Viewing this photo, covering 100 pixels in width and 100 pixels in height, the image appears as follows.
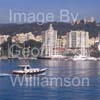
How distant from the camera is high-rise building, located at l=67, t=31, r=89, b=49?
33.4m

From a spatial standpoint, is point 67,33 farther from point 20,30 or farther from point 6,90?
point 6,90

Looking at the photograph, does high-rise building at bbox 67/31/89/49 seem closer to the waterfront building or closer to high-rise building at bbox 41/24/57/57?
high-rise building at bbox 41/24/57/57

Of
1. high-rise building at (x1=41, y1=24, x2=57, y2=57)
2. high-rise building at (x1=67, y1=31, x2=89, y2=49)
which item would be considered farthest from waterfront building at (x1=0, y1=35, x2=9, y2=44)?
high-rise building at (x1=67, y1=31, x2=89, y2=49)

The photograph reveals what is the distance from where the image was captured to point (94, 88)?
38.1 feet

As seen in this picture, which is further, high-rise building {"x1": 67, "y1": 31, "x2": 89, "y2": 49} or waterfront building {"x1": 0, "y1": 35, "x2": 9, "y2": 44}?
high-rise building {"x1": 67, "y1": 31, "x2": 89, "y2": 49}

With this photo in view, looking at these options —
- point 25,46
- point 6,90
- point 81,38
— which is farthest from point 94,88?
point 81,38

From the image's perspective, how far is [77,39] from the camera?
33781 millimetres

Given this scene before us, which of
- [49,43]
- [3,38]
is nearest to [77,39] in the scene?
[49,43]

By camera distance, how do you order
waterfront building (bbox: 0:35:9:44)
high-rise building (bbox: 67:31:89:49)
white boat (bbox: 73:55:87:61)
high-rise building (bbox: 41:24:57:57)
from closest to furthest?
high-rise building (bbox: 41:24:57:57), white boat (bbox: 73:55:87:61), waterfront building (bbox: 0:35:9:44), high-rise building (bbox: 67:31:89:49)

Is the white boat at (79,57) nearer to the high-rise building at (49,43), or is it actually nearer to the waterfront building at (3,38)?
the high-rise building at (49,43)

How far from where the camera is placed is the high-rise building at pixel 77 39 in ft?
109

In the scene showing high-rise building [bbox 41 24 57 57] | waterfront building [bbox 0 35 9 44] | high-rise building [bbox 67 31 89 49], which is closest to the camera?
high-rise building [bbox 41 24 57 57]

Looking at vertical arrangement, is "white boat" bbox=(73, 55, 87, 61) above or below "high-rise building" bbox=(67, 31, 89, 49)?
below

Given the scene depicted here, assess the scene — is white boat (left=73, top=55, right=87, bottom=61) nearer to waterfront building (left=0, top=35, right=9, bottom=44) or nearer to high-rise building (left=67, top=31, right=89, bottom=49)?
high-rise building (left=67, top=31, right=89, bottom=49)
